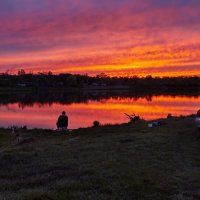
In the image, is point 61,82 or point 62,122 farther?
point 61,82

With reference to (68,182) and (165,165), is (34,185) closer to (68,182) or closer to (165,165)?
(68,182)

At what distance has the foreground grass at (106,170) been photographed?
753 centimetres

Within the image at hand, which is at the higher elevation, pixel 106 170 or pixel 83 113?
pixel 106 170

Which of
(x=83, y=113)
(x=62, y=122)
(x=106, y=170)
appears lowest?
(x=83, y=113)

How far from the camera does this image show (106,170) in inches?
373

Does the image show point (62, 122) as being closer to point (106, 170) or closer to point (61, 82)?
point (106, 170)

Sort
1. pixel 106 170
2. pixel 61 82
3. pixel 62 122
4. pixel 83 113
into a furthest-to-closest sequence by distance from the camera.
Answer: pixel 61 82 → pixel 83 113 → pixel 62 122 → pixel 106 170

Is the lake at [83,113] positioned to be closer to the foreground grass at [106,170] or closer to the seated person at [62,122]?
the seated person at [62,122]

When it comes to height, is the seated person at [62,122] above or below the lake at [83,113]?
above

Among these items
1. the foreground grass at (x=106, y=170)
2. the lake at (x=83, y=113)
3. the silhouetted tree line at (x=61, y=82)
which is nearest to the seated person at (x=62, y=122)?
the lake at (x=83, y=113)

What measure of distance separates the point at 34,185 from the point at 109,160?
2897 mm

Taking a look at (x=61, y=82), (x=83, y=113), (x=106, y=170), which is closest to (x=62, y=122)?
(x=106, y=170)

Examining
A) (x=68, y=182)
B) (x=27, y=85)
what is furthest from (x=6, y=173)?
(x=27, y=85)

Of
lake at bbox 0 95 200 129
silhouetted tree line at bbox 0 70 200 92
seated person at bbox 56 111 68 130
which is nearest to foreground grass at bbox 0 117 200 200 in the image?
seated person at bbox 56 111 68 130
